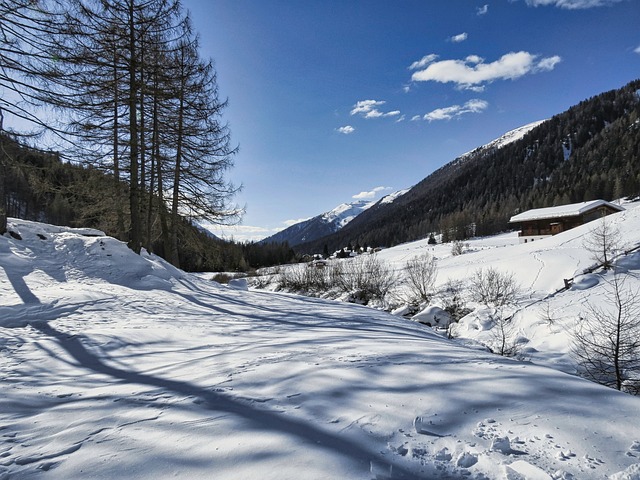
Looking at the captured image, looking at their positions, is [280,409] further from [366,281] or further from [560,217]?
[560,217]

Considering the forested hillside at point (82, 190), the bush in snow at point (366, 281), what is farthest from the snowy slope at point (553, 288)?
the forested hillside at point (82, 190)

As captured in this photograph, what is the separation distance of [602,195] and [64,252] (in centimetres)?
10098

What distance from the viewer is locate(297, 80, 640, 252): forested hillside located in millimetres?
78625

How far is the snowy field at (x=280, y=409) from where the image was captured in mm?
1576

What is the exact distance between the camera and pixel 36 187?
28.4 ft

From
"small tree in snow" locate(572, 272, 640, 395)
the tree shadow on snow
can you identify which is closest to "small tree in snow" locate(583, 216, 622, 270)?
"small tree in snow" locate(572, 272, 640, 395)

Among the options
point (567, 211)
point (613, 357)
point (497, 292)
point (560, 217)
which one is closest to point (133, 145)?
point (613, 357)

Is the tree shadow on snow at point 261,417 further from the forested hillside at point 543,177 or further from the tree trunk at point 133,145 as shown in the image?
the forested hillside at point 543,177

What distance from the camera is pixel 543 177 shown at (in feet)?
→ 363

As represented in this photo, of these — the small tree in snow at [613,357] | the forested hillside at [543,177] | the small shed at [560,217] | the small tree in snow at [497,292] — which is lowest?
the small tree in snow at [613,357]

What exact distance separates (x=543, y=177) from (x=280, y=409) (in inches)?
5387

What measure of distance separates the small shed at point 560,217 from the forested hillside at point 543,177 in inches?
1155

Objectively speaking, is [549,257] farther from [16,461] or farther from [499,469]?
[16,461]

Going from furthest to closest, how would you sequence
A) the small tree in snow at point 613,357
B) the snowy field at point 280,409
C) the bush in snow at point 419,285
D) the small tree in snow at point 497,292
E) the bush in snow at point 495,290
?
1. the bush in snow at point 419,285
2. the bush in snow at point 495,290
3. the small tree in snow at point 497,292
4. the small tree in snow at point 613,357
5. the snowy field at point 280,409
